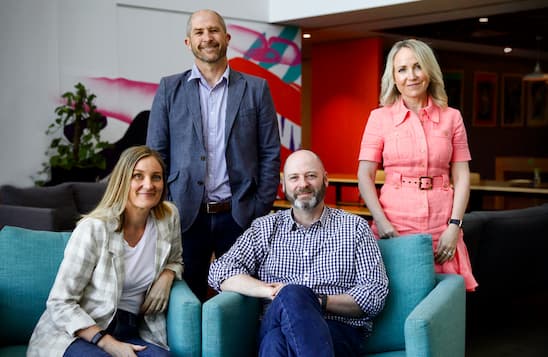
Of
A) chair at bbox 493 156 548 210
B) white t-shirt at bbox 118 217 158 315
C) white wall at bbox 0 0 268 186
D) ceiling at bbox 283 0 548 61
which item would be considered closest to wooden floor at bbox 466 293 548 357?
white t-shirt at bbox 118 217 158 315

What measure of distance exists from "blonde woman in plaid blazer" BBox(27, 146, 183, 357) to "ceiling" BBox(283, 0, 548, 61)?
5.77 meters

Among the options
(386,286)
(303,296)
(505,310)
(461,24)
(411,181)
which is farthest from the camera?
(461,24)

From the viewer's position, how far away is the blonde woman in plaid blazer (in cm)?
269

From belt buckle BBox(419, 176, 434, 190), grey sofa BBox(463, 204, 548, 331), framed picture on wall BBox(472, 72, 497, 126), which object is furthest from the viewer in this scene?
framed picture on wall BBox(472, 72, 497, 126)

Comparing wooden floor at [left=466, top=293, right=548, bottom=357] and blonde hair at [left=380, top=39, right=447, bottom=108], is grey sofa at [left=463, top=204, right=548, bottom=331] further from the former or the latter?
blonde hair at [left=380, top=39, right=447, bottom=108]

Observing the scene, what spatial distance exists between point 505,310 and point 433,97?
3.03 m

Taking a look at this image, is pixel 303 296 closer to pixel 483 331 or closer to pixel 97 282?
pixel 97 282

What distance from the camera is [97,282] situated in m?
2.77

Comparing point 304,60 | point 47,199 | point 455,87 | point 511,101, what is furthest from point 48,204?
point 511,101

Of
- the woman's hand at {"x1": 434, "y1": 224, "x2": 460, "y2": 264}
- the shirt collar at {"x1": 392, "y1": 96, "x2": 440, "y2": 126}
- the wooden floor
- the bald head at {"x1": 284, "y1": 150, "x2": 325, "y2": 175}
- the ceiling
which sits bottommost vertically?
the wooden floor

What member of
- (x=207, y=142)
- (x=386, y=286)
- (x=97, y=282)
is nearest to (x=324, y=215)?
(x=386, y=286)

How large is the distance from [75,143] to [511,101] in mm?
9749

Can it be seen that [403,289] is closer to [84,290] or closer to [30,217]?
[84,290]

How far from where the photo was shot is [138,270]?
2.96 metres
